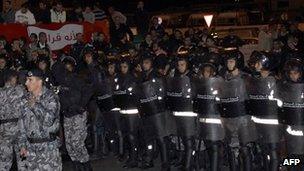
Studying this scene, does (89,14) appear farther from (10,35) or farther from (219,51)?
(219,51)

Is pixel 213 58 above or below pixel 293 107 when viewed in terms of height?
above

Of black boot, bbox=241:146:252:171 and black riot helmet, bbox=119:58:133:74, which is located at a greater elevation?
black riot helmet, bbox=119:58:133:74

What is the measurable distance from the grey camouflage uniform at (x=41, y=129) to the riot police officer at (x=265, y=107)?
126 inches

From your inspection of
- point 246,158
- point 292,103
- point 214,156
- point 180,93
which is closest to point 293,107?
point 292,103

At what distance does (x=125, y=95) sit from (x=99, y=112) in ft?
4.20

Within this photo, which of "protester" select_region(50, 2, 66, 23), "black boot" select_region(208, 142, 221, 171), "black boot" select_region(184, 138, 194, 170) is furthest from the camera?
"protester" select_region(50, 2, 66, 23)

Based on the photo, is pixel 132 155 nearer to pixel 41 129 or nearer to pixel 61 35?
pixel 41 129

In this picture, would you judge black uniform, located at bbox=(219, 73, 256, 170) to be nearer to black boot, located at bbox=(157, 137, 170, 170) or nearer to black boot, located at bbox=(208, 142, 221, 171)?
black boot, located at bbox=(208, 142, 221, 171)

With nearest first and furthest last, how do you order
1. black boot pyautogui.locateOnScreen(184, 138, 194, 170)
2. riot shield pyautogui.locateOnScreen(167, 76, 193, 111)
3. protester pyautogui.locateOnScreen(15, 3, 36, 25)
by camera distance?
black boot pyautogui.locateOnScreen(184, 138, 194, 170), riot shield pyautogui.locateOnScreen(167, 76, 193, 111), protester pyautogui.locateOnScreen(15, 3, 36, 25)

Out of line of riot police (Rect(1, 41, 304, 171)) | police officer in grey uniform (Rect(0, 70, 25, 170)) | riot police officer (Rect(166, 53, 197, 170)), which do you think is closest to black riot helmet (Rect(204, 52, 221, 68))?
line of riot police (Rect(1, 41, 304, 171))

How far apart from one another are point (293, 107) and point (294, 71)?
0.53 meters

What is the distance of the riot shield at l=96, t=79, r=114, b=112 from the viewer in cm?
1227

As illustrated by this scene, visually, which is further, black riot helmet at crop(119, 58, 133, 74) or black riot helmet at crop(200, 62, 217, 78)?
black riot helmet at crop(119, 58, 133, 74)

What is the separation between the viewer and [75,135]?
1056 cm
